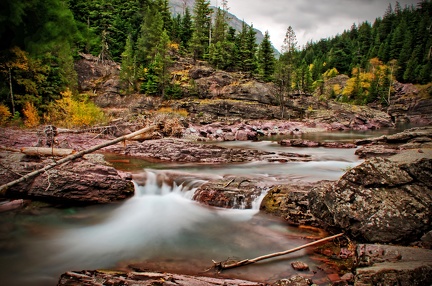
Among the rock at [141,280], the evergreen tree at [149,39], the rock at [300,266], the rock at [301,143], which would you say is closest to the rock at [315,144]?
the rock at [301,143]

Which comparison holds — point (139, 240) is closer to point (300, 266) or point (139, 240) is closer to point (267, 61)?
point (300, 266)

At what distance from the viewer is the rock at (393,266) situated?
11.8ft

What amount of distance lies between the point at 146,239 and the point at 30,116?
26.7 meters

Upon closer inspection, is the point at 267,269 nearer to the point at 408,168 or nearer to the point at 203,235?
the point at 203,235

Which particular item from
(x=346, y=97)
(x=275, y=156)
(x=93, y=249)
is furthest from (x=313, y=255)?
(x=346, y=97)

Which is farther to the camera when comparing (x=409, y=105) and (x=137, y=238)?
(x=409, y=105)

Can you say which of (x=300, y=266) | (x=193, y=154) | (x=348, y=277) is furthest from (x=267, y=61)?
(x=348, y=277)

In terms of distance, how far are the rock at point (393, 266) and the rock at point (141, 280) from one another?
1813 mm

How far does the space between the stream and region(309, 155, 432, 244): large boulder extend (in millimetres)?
1187

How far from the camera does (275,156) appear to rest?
17469 millimetres

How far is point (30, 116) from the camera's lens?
2666 centimetres

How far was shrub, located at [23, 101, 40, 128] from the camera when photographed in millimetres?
26438

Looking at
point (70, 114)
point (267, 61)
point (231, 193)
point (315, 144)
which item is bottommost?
point (231, 193)

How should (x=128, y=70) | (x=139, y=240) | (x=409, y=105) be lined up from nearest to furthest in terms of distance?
(x=139, y=240), (x=128, y=70), (x=409, y=105)
